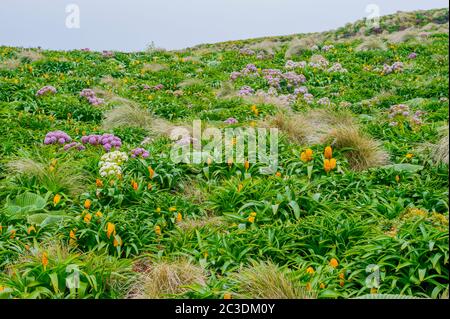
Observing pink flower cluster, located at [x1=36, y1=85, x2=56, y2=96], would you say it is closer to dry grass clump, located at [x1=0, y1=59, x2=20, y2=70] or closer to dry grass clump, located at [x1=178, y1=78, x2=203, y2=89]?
dry grass clump, located at [x1=0, y1=59, x2=20, y2=70]

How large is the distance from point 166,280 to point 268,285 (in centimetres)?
97

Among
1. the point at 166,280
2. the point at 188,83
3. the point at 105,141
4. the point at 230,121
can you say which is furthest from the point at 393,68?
the point at 166,280

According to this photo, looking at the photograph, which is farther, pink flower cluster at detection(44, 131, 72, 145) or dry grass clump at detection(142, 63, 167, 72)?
dry grass clump at detection(142, 63, 167, 72)

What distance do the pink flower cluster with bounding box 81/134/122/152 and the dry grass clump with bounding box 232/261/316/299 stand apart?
4303 mm

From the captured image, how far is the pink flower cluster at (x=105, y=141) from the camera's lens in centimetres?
785

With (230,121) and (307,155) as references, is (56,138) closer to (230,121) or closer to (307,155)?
(230,121)

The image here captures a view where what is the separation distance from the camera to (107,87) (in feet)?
43.8

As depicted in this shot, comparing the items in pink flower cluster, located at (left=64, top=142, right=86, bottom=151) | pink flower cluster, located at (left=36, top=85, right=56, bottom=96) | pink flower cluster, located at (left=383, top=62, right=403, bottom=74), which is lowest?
pink flower cluster, located at (left=64, top=142, right=86, bottom=151)

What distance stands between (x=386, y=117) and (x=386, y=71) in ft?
17.4

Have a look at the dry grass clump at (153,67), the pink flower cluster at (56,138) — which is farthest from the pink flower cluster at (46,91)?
the dry grass clump at (153,67)

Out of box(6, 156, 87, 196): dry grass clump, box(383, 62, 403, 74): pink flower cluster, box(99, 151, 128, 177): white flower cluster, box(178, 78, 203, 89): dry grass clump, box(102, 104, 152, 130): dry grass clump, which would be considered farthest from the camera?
box(383, 62, 403, 74): pink flower cluster

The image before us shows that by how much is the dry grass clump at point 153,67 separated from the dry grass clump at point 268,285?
42.9 ft

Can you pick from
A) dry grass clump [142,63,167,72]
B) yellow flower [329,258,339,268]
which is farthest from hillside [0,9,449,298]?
dry grass clump [142,63,167,72]

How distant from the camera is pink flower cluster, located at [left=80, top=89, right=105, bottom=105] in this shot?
11.2 meters
